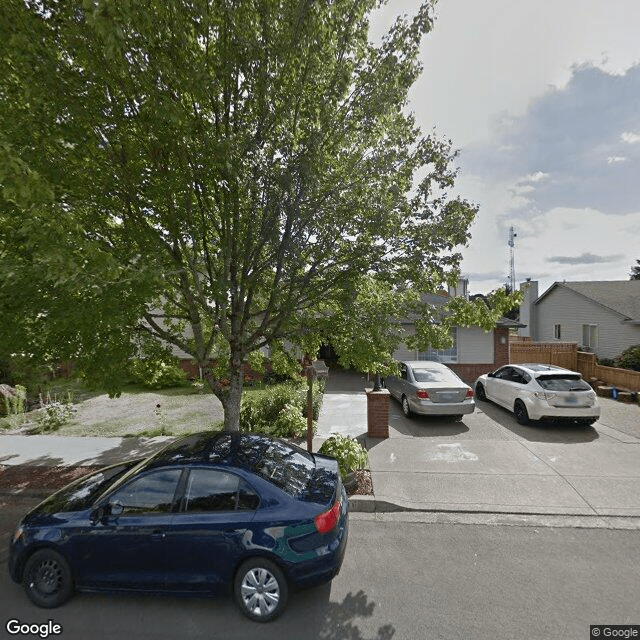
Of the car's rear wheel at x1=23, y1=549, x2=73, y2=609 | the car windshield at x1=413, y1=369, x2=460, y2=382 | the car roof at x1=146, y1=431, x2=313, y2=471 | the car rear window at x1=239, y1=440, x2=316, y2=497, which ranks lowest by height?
the car's rear wheel at x1=23, y1=549, x2=73, y2=609

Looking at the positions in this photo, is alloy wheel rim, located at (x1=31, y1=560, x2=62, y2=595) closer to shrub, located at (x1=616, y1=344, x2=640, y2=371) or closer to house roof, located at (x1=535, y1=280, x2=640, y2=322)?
shrub, located at (x1=616, y1=344, x2=640, y2=371)

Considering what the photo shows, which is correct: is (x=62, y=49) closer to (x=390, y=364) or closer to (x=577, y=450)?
(x=390, y=364)

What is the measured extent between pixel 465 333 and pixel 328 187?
12.4 meters

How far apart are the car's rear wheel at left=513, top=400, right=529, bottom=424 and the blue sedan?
7537 millimetres

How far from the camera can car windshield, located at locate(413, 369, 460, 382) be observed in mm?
10039

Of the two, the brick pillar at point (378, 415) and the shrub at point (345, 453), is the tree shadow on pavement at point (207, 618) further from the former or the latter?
the brick pillar at point (378, 415)

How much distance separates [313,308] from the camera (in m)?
7.08

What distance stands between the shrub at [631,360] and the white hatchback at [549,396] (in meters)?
7.93

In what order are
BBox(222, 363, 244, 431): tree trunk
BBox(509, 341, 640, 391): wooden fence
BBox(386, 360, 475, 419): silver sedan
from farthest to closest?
BBox(509, 341, 640, 391): wooden fence
BBox(386, 360, 475, 419): silver sedan
BBox(222, 363, 244, 431): tree trunk

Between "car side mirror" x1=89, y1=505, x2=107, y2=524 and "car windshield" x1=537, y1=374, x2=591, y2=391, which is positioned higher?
"car windshield" x1=537, y1=374, x2=591, y2=391

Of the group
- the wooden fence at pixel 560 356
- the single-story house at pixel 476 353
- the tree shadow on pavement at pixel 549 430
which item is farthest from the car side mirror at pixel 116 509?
the wooden fence at pixel 560 356

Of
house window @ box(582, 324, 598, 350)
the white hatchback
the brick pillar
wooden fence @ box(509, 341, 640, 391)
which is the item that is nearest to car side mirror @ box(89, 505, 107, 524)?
the brick pillar

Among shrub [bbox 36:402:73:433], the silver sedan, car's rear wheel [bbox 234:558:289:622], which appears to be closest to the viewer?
car's rear wheel [bbox 234:558:289:622]

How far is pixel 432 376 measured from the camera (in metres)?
10.2
